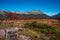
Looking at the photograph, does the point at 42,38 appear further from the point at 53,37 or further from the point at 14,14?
the point at 14,14

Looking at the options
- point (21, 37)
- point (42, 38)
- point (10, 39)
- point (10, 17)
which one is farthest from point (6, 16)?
point (42, 38)

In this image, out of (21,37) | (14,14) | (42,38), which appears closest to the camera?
(14,14)

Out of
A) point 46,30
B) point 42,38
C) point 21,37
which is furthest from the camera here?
point 46,30

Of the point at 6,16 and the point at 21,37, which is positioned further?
the point at 21,37

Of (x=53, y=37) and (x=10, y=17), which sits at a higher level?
(x=10, y=17)

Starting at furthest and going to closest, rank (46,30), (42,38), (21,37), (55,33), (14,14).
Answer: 1. (46,30)
2. (55,33)
3. (42,38)
4. (21,37)
5. (14,14)

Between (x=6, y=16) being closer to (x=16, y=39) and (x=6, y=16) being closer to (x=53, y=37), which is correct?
(x=16, y=39)

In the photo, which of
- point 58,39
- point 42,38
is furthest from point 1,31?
point 58,39

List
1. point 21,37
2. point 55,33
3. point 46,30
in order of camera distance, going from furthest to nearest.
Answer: point 46,30, point 55,33, point 21,37

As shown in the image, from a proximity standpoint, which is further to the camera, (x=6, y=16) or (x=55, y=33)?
(x=55, y=33)
